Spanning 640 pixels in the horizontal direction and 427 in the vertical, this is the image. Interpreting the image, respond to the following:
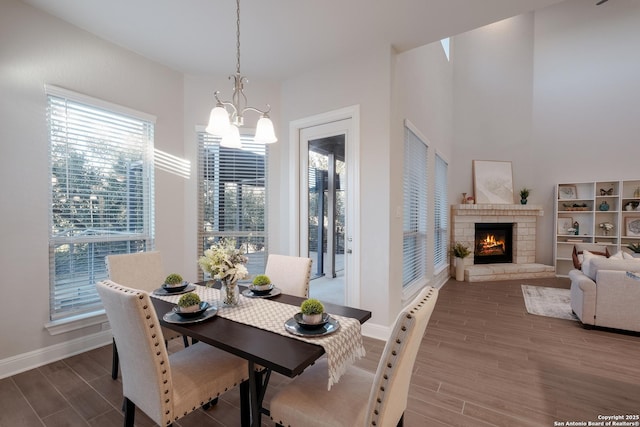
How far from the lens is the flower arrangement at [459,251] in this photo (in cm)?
578

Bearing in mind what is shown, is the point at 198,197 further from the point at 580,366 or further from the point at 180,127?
the point at 580,366

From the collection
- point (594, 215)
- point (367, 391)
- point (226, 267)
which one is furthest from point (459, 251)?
point (226, 267)

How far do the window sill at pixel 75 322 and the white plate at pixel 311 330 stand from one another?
245 centimetres

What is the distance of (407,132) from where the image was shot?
12.0ft

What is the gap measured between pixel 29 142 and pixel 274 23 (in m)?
2.36

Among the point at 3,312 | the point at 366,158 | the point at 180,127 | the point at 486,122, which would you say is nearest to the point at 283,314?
the point at 366,158

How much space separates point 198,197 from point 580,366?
4.31 meters

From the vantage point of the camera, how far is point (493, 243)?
21.7 ft

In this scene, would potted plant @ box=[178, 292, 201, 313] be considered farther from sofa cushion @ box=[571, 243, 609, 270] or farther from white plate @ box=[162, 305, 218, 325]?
sofa cushion @ box=[571, 243, 609, 270]

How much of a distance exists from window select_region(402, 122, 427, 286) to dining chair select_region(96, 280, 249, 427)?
269 cm

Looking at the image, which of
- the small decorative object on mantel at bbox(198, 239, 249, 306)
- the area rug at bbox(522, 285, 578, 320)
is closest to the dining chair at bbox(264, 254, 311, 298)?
the small decorative object on mantel at bbox(198, 239, 249, 306)

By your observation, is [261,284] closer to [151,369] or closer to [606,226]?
[151,369]

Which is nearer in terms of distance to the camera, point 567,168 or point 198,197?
point 198,197

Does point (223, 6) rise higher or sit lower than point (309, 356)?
higher
